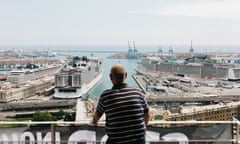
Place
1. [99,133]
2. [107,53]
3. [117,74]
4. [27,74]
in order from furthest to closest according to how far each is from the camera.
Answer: [107,53] → [27,74] → [99,133] → [117,74]

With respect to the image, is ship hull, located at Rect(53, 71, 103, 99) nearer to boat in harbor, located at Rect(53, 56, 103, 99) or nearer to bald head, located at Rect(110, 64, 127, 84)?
boat in harbor, located at Rect(53, 56, 103, 99)

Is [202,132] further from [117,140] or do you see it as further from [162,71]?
[162,71]

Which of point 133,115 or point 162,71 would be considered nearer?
point 133,115

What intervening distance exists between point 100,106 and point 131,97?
7cm

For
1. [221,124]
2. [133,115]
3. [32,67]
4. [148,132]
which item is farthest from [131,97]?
[32,67]

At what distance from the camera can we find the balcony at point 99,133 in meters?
1.16

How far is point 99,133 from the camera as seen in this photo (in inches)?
45.4

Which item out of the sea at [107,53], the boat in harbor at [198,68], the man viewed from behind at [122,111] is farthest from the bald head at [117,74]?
the boat in harbor at [198,68]

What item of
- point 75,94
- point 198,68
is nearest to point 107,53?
point 198,68

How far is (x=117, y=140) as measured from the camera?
0.76 m

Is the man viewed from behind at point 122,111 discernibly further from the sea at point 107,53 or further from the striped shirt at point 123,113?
the sea at point 107,53

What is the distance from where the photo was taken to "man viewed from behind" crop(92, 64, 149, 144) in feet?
2.48

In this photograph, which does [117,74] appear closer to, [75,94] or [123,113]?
[123,113]

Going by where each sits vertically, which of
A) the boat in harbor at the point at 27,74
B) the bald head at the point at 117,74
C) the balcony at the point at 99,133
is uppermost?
the bald head at the point at 117,74
